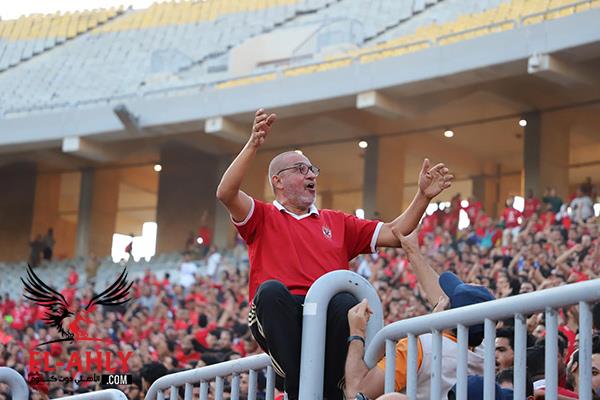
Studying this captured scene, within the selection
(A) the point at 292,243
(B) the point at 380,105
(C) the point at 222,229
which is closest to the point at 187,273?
(B) the point at 380,105

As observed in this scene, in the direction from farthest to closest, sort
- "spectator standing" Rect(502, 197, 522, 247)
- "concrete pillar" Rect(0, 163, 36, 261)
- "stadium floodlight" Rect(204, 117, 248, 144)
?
"concrete pillar" Rect(0, 163, 36, 261)
"stadium floodlight" Rect(204, 117, 248, 144)
"spectator standing" Rect(502, 197, 522, 247)

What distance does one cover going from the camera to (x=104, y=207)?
92.3ft

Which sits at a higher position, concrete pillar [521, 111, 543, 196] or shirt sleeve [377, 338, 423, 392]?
concrete pillar [521, 111, 543, 196]

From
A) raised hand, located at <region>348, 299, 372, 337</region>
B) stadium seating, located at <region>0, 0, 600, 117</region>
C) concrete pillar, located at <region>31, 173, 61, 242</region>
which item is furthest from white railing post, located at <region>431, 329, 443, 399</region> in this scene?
concrete pillar, located at <region>31, 173, 61, 242</region>

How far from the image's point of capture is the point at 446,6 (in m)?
24.4

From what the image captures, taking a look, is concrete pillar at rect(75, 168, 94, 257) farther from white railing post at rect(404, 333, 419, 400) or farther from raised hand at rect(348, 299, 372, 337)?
white railing post at rect(404, 333, 419, 400)

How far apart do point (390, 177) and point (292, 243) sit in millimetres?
19133

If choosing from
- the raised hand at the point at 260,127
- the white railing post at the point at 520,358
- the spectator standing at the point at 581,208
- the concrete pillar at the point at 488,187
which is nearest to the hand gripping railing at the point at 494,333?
the white railing post at the point at 520,358

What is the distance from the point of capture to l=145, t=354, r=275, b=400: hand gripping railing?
4.99 metres

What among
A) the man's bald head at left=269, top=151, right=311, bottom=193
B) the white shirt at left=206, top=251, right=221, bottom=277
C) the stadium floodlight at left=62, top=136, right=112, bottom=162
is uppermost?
the stadium floodlight at left=62, top=136, right=112, bottom=162

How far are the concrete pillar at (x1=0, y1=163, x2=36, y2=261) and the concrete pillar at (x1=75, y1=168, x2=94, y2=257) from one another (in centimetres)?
141

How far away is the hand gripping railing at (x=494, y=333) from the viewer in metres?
3.33

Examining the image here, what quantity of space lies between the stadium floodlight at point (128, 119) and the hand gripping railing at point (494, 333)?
1954 centimetres

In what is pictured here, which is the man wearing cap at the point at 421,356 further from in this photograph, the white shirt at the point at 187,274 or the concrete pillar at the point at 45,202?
the concrete pillar at the point at 45,202
